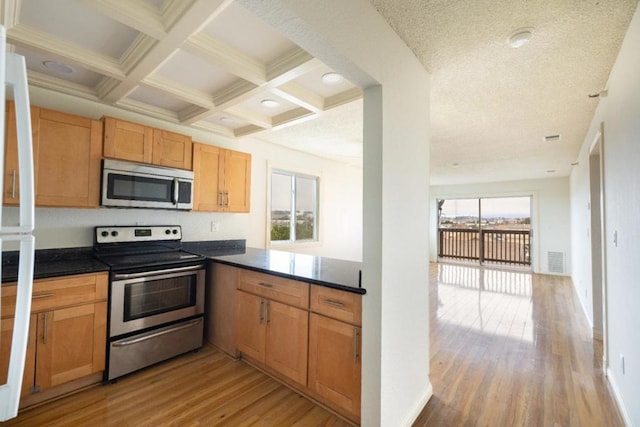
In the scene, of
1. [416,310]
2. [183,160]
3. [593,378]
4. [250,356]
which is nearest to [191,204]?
[183,160]

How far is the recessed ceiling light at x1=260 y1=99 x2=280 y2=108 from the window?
61.5 inches

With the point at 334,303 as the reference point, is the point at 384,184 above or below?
above

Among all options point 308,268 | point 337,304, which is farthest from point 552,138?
point 337,304

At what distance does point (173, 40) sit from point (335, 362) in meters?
2.30

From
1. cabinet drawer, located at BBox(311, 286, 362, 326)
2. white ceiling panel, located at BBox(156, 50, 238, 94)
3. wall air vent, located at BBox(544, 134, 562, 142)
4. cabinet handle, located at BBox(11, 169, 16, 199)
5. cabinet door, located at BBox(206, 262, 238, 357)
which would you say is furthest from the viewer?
wall air vent, located at BBox(544, 134, 562, 142)

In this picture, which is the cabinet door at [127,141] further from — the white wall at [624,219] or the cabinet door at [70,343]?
the white wall at [624,219]

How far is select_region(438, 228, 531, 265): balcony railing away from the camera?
7980mm

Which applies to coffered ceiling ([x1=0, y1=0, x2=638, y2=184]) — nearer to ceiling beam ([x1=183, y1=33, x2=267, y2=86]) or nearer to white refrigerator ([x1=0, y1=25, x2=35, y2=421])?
ceiling beam ([x1=183, y1=33, x2=267, y2=86])

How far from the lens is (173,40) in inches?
72.4

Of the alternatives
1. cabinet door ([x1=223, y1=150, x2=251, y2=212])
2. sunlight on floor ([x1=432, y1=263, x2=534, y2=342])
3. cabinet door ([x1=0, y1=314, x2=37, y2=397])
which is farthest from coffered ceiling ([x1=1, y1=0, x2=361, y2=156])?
sunlight on floor ([x1=432, y1=263, x2=534, y2=342])

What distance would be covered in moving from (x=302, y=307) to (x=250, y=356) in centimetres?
86

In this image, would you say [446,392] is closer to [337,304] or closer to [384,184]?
[337,304]

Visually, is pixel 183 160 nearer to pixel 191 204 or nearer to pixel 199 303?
pixel 191 204

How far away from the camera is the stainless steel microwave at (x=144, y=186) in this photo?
102 inches
